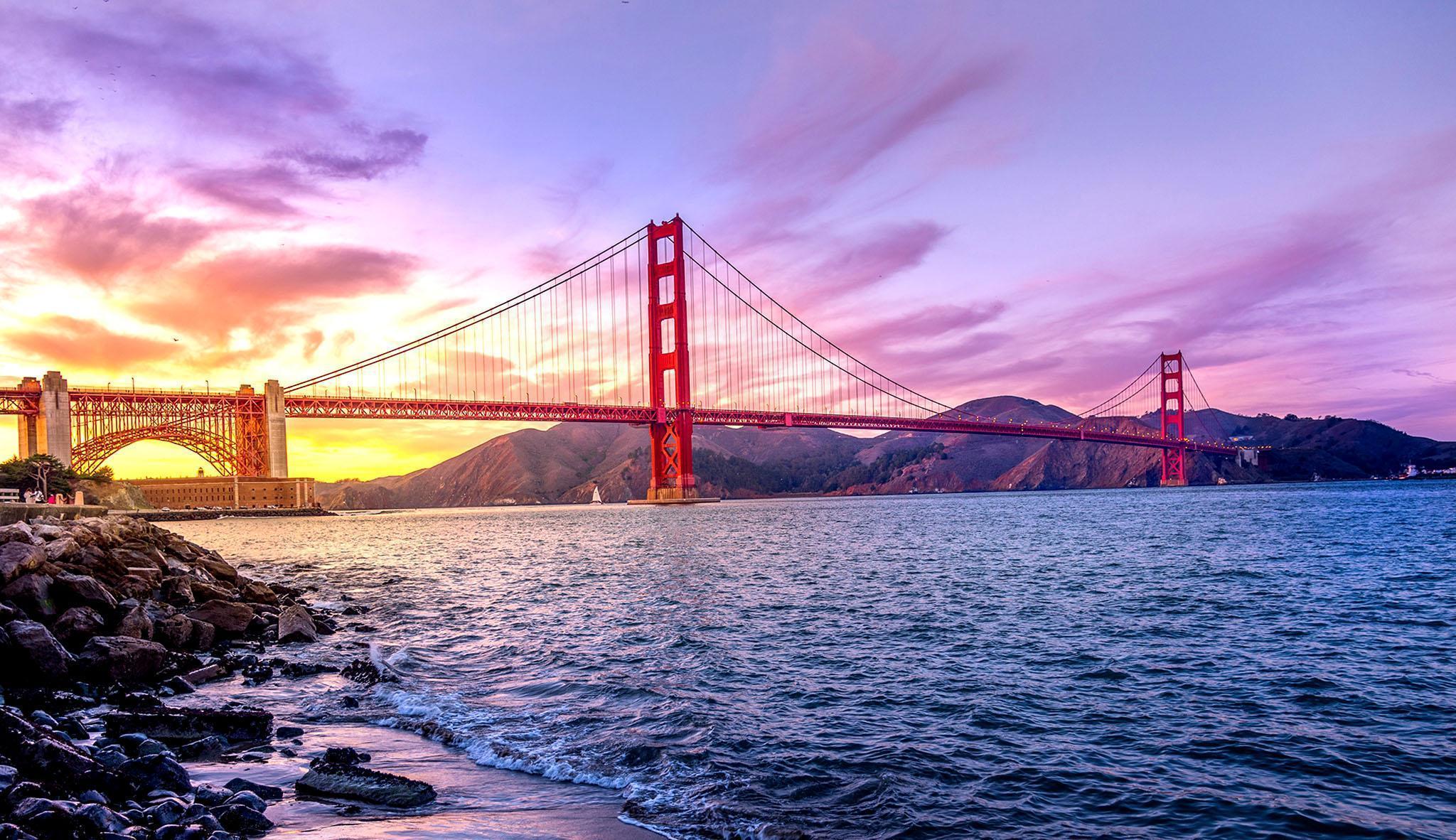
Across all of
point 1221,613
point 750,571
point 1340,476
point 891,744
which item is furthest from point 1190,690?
point 1340,476

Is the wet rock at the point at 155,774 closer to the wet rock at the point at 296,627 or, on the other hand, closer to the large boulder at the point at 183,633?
the large boulder at the point at 183,633

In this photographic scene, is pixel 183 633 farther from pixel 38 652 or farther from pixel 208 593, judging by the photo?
pixel 208 593

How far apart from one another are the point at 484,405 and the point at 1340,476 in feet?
508

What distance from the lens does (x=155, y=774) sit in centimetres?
601

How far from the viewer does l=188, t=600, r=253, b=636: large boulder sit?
14250mm

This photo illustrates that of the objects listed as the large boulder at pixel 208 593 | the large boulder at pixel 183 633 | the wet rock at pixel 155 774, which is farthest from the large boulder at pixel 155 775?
the large boulder at pixel 208 593

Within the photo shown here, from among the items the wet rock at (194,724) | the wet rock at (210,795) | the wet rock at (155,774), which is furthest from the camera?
the wet rock at (194,724)

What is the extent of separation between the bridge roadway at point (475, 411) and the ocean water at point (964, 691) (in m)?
50.8

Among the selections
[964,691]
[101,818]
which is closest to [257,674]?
[101,818]

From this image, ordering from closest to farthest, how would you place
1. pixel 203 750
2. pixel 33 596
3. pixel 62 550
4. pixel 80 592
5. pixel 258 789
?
pixel 258 789 → pixel 203 750 → pixel 33 596 → pixel 80 592 → pixel 62 550

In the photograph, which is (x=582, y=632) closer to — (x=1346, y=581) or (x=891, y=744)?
(x=891, y=744)

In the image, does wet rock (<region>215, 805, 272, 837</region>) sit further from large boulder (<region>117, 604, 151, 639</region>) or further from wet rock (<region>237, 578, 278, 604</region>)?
wet rock (<region>237, 578, 278, 604</region>)

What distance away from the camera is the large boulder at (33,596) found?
10969mm

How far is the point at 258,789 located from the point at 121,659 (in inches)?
215
